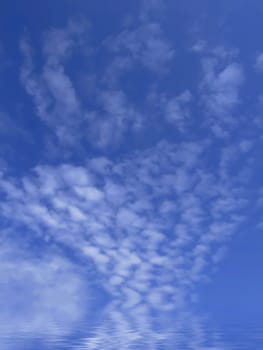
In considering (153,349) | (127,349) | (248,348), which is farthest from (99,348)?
(248,348)

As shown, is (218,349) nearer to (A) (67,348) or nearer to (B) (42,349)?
(A) (67,348)

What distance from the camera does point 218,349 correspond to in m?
15.1

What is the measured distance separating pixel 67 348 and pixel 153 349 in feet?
14.4

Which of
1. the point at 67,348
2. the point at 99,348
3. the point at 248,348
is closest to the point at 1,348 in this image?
the point at 67,348

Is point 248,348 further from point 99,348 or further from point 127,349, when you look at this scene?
point 99,348

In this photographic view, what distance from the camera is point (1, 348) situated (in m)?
16.2

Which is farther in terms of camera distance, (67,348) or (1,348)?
(1,348)

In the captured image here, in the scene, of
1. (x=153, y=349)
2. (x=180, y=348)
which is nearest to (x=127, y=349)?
(x=153, y=349)

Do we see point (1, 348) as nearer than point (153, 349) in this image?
No

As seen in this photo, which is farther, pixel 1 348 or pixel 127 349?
pixel 1 348

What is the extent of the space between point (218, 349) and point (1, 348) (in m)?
11.6

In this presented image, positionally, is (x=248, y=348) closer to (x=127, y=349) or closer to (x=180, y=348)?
(x=180, y=348)

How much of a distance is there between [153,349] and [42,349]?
5.66m

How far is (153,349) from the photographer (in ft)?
49.2
